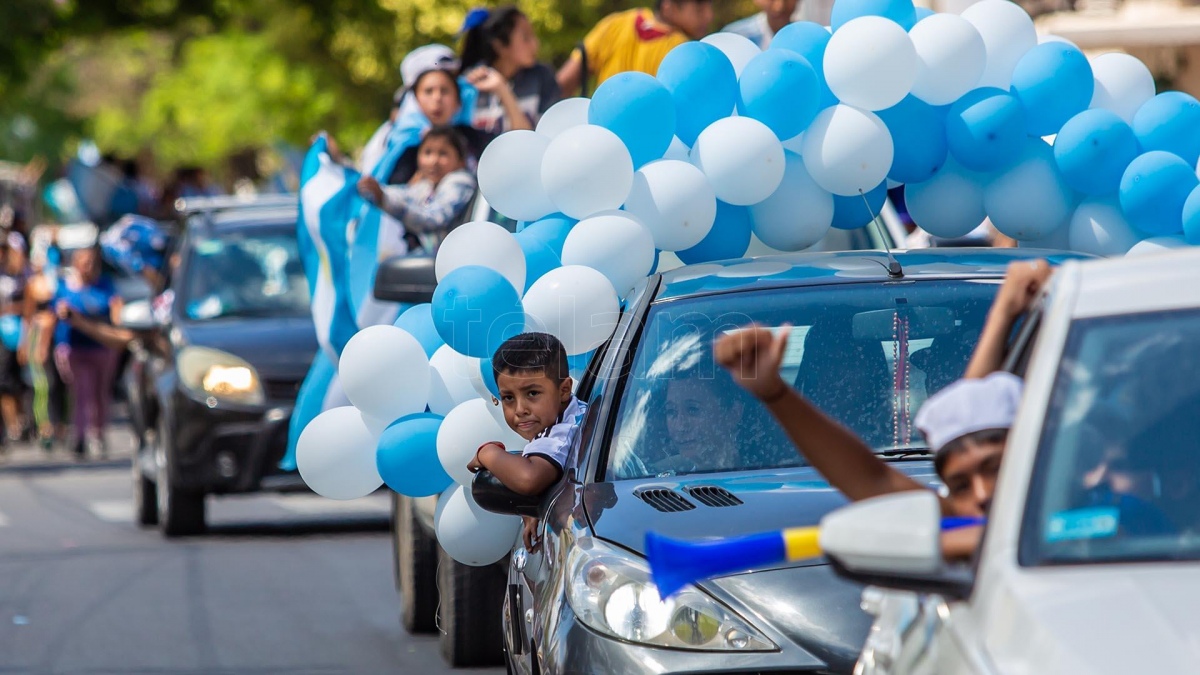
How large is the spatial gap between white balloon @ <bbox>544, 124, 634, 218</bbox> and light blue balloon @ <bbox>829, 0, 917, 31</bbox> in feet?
4.35

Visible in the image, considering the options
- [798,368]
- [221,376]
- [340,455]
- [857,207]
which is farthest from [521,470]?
[221,376]

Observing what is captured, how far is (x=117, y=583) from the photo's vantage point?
1091 cm

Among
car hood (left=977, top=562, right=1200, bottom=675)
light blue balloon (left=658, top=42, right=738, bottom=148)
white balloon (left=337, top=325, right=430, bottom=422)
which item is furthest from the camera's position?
light blue balloon (left=658, top=42, right=738, bottom=148)

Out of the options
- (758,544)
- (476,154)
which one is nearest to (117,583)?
(476,154)

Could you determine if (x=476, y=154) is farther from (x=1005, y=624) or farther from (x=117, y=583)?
(x=1005, y=624)

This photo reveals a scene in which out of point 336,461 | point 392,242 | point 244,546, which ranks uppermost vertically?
point 392,242

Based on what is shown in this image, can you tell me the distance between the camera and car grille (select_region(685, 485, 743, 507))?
193 inches

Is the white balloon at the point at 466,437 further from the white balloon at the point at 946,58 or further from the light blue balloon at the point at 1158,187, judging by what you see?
the light blue balloon at the point at 1158,187

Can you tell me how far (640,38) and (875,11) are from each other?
123 inches

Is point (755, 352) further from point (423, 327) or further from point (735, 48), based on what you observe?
point (735, 48)

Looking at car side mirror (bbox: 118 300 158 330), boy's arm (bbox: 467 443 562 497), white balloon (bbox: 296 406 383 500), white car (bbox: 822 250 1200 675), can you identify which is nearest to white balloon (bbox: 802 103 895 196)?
white balloon (bbox: 296 406 383 500)

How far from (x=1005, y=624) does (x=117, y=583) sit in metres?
8.53

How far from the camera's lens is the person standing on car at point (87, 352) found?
60.2ft

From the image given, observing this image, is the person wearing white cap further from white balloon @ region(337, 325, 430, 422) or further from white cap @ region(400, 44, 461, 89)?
white cap @ region(400, 44, 461, 89)
